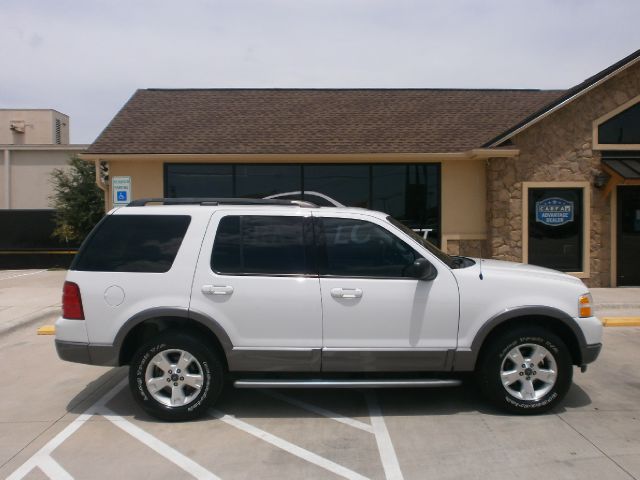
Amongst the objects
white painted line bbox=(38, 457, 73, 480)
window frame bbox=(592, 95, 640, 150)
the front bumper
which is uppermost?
window frame bbox=(592, 95, 640, 150)

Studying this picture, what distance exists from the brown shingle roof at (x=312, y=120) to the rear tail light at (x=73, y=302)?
8.06 m

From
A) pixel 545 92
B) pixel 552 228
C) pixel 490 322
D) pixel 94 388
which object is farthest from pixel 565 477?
pixel 545 92

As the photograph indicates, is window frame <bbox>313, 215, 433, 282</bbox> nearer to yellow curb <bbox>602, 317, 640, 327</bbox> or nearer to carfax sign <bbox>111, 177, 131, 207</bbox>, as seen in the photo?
yellow curb <bbox>602, 317, 640, 327</bbox>

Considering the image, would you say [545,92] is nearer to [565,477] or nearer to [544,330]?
[544,330]

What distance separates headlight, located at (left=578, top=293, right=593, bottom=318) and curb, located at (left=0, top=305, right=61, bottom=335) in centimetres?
830

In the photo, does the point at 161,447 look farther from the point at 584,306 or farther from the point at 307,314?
the point at 584,306

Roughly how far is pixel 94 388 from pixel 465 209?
952 cm

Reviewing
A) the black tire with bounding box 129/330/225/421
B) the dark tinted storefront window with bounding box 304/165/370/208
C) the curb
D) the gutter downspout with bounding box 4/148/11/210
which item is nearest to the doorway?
the dark tinted storefront window with bounding box 304/165/370/208

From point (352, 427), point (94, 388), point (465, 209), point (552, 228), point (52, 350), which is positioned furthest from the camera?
point (465, 209)

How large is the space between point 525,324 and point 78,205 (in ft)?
56.2

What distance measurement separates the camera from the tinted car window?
5.21 meters

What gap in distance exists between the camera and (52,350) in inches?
321

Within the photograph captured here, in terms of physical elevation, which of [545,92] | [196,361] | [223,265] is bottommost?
[196,361]

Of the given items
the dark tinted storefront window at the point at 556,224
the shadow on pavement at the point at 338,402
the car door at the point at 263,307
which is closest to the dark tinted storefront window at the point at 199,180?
the dark tinted storefront window at the point at 556,224
